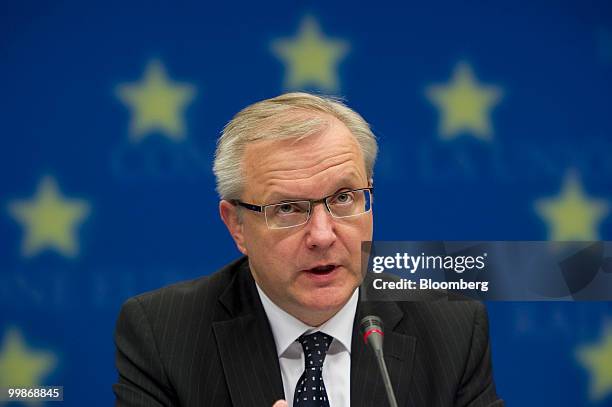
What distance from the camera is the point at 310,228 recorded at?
191cm

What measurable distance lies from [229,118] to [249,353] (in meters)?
1.08

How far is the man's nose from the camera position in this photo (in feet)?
6.19

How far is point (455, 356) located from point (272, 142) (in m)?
0.73

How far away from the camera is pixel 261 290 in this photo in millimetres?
2133

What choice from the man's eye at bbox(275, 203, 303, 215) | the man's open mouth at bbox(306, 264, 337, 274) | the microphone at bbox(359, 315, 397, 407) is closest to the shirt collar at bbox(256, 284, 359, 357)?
the man's open mouth at bbox(306, 264, 337, 274)

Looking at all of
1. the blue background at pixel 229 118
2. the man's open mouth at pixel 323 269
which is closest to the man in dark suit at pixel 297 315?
the man's open mouth at pixel 323 269

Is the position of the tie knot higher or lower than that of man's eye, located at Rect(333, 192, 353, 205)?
lower

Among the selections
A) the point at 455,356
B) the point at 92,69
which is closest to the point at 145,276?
the point at 92,69

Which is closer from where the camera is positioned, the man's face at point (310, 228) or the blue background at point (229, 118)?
the man's face at point (310, 228)

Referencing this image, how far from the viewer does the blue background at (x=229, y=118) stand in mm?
2832

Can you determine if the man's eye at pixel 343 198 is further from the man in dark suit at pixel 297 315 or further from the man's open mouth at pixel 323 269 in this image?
the man's open mouth at pixel 323 269

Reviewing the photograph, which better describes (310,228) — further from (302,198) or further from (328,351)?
(328,351)

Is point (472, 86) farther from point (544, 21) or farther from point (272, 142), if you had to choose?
point (272, 142)

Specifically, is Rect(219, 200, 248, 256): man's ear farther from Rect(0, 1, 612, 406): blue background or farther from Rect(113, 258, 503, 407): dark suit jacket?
Rect(0, 1, 612, 406): blue background
